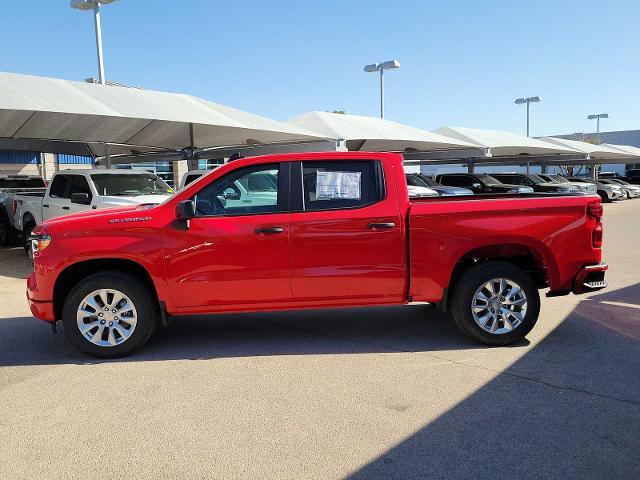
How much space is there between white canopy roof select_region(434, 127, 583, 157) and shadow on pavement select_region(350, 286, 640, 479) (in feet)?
73.0

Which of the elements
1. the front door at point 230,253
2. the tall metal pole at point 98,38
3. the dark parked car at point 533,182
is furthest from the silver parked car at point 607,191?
the front door at point 230,253

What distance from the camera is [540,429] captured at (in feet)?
11.5

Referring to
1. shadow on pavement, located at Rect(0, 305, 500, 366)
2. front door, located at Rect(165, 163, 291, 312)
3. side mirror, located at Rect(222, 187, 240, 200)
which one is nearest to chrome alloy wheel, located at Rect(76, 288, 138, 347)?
shadow on pavement, located at Rect(0, 305, 500, 366)

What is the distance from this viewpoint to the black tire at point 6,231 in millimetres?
13312

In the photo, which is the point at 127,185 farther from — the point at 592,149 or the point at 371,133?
the point at 592,149

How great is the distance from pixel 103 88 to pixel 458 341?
36.8 feet

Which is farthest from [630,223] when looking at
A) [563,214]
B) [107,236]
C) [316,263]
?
[107,236]

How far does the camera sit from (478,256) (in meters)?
5.23

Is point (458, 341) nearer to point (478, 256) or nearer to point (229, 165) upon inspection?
point (478, 256)

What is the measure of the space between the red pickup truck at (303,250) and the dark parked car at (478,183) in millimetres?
17487

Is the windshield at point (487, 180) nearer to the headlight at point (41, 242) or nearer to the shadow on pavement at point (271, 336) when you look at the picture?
the shadow on pavement at point (271, 336)

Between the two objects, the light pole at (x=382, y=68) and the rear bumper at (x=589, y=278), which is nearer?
the rear bumper at (x=589, y=278)

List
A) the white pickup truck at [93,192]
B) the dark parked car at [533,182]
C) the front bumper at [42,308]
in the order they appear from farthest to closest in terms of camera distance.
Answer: the dark parked car at [533,182] → the white pickup truck at [93,192] → the front bumper at [42,308]

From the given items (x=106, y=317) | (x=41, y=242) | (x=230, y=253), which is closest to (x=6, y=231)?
(x=41, y=242)
